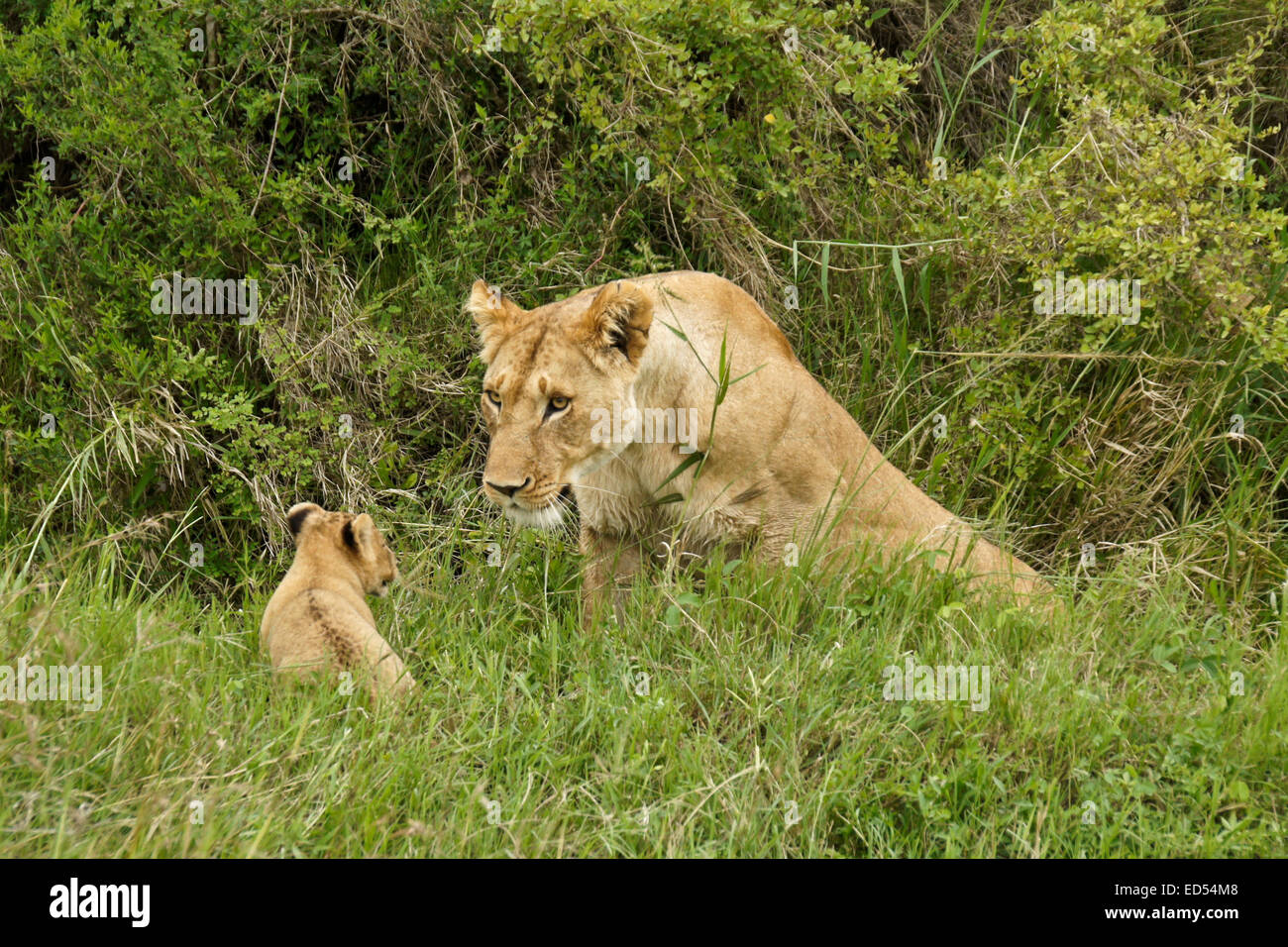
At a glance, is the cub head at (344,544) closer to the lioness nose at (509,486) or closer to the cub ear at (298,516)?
the cub ear at (298,516)

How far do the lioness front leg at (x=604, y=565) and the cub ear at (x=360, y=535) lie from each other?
2.63ft

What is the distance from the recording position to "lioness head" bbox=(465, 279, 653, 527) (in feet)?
14.3

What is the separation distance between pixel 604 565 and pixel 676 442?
1.90 ft

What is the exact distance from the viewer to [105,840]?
3072mm

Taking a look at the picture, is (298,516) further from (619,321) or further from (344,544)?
(619,321)

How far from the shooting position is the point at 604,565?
16.1 feet

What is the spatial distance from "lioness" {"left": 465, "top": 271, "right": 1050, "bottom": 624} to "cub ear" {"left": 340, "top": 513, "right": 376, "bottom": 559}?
496 mm

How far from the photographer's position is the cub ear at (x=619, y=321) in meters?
4.37

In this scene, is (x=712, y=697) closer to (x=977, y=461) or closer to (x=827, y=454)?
(x=827, y=454)

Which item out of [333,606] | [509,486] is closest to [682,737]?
[509,486]

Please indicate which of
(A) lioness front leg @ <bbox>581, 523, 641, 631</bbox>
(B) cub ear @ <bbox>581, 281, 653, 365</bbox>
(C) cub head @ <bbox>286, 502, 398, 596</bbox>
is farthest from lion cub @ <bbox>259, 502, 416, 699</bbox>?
(B) cub ear @ <bbox>581, 281, 653, 365</bbox>

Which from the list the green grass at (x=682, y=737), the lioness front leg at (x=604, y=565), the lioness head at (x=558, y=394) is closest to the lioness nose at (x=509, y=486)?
the lioness head at (x=558, y=394)

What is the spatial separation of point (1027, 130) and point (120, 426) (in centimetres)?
442
